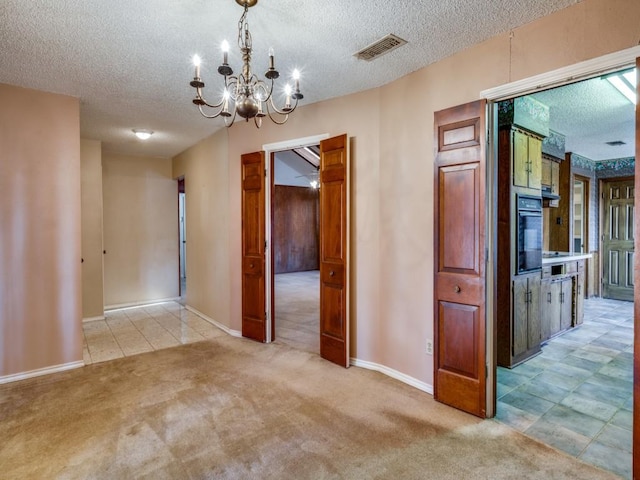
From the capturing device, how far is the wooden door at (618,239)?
6.56 metres

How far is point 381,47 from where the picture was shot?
99.9 inches

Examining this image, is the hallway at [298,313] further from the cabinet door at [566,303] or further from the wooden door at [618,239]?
the wooden door at [618,239]

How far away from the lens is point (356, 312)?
137 inches

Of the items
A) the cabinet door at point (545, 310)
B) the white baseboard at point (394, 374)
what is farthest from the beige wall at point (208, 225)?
the cabinet door at point (545, 310)

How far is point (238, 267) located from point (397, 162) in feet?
7.90

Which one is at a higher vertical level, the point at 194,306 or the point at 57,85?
the point at 57,85

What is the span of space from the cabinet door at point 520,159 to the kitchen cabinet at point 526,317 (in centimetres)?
95

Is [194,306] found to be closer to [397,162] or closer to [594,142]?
[397,162]

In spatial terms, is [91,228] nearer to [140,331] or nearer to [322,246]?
[140,331]

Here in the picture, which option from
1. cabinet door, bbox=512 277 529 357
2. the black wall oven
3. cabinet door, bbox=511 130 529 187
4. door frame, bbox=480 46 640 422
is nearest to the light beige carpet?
door frame, bbox=480 46 640 422

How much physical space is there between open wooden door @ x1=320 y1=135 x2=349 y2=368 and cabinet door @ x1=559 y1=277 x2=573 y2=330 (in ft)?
9.39

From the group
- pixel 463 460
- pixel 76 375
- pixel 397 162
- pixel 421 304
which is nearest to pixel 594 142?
pixel 397 162

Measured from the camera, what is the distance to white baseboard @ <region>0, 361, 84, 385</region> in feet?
10.4

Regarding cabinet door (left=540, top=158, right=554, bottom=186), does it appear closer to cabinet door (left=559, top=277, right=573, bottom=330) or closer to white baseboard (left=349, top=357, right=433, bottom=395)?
cabinet door (left=559, top=277, right=573, bottom=330)
